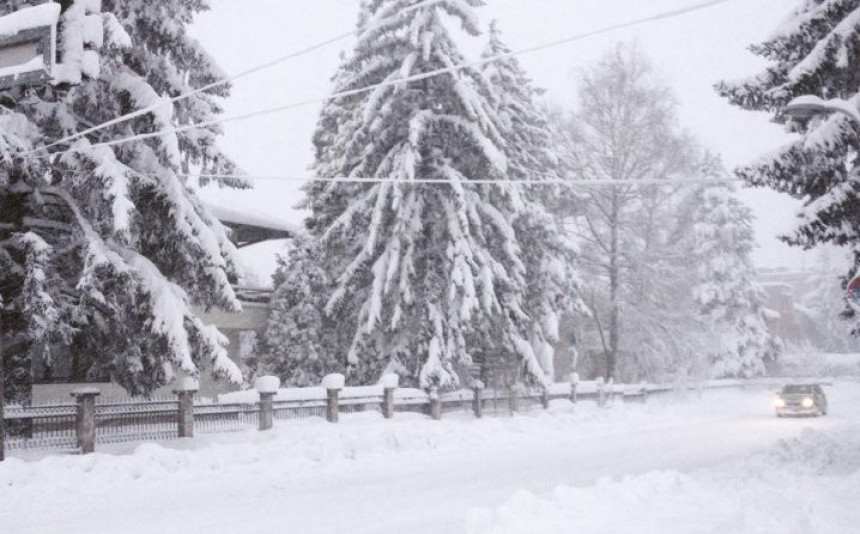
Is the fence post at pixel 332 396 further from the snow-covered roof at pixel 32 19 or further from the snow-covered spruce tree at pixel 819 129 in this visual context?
the snow-covered roof at pixel 32 19

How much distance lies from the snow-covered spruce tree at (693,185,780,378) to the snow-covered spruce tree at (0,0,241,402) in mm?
39158

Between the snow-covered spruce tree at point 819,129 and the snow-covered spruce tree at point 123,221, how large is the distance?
10760 mm

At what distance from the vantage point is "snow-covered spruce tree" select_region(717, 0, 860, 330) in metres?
12.5

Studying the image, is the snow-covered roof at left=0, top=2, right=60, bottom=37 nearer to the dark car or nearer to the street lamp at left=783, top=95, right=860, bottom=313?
the street lamp at left=783, top=95, right=860, bottom=313

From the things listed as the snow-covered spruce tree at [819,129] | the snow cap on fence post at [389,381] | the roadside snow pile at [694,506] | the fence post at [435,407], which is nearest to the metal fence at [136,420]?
the snow cap on fence post at [389,381]

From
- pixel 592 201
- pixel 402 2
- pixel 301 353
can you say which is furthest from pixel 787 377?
pixel 402 2

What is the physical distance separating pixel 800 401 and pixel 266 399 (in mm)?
21215

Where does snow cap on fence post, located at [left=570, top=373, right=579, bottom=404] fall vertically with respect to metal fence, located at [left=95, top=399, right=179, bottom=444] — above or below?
below

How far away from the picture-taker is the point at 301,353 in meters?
27.0

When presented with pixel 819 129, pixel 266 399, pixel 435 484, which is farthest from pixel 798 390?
pixel 435 484

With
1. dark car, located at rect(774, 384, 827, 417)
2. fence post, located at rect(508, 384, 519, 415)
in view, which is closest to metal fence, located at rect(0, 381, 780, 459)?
fence post, located at rect(508, 384, 519, 415)

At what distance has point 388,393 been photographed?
20.6 meters

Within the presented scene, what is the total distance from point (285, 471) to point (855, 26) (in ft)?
41.2

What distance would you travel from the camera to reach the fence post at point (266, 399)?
17.1 metres
